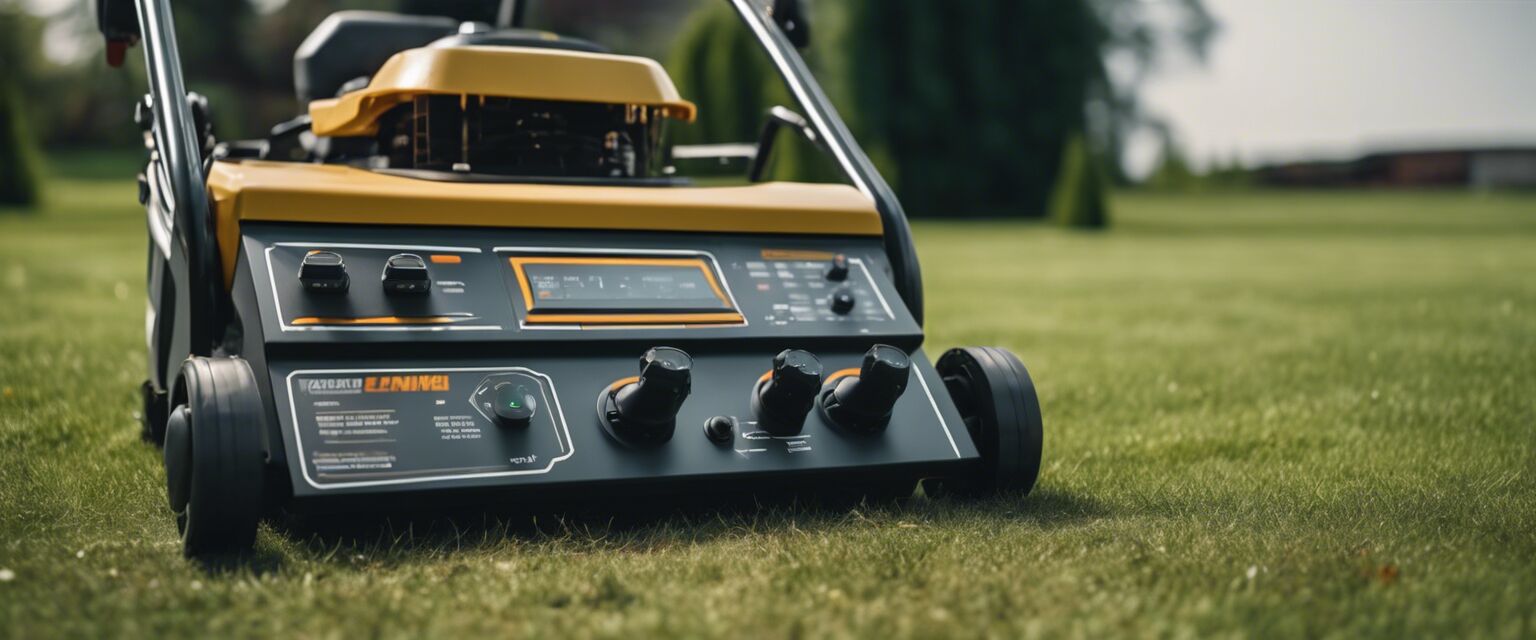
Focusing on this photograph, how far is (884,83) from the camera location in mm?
26375

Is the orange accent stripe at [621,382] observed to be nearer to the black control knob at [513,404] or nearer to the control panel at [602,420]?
the control panel at [602,420]

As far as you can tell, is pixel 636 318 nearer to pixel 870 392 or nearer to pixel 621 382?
pixel 621 382

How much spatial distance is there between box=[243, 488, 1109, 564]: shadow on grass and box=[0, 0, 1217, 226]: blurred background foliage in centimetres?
1421

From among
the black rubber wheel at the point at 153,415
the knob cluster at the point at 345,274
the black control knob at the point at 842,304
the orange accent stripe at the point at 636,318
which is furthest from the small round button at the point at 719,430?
the black rubber wheel at the point at 153,415

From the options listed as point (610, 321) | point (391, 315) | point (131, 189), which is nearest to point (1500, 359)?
point (610, 321)

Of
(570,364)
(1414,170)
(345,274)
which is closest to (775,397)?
(570,364)

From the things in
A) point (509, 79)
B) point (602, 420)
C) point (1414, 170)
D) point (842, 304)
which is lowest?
point (1414, 170)

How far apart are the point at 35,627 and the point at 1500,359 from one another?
5.20m

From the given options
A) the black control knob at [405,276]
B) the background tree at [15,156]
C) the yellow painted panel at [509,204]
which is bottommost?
the background tree at [15,156]

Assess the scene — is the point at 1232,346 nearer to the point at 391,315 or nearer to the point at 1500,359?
the point at 1500,359

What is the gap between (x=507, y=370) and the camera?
264 centimetres

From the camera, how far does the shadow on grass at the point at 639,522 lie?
249 centimetres

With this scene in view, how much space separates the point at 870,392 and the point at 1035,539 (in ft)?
1.36

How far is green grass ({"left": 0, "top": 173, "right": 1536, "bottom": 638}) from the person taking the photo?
2.02 metres
